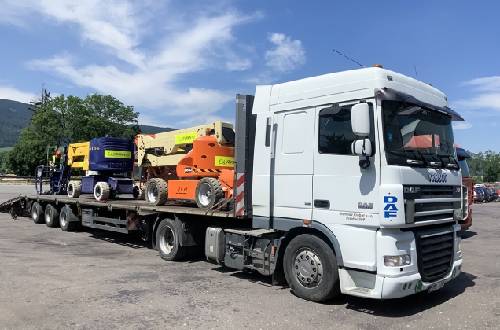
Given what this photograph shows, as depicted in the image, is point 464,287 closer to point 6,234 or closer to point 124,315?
point 124,315

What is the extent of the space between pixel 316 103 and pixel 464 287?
3.93 m

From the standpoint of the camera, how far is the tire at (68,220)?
14852 mm

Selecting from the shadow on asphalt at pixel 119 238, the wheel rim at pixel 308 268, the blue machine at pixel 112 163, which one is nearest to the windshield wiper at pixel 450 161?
the wheel rim at pixel 308 268

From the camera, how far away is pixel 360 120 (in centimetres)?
592

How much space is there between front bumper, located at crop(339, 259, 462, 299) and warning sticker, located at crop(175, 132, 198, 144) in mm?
5392

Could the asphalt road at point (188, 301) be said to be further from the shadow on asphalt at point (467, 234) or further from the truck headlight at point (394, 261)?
the shadow on asphalt at point (467, 234)

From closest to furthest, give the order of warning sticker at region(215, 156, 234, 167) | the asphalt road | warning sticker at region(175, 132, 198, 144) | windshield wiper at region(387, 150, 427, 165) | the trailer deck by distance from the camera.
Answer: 1. the asphalt road
2. windshield wiper at region(387, 150, 427, 165)
3. the trailer deck
4. warning sticker at region(215, 156, 234, 167)
5. warning sticker at region(175, 132, 198, 144)

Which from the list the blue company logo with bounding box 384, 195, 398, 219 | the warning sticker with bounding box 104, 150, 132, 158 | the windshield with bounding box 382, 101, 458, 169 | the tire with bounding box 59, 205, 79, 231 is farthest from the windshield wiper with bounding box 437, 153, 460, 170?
the tire with bounding box 59, 205, 79, 231

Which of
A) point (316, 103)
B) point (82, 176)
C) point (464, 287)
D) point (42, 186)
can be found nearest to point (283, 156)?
point (316, 103)

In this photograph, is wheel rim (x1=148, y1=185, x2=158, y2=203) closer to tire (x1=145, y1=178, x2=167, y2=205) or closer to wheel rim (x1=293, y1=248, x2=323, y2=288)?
tire (x1=145, y1=178, x2=167, y2=205)

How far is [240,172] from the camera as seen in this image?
26.2 ft

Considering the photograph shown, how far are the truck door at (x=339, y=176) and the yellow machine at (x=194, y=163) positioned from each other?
2576 millimetres

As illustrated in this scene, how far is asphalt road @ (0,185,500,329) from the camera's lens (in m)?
5.80

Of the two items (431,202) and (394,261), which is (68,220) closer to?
(394,261)
